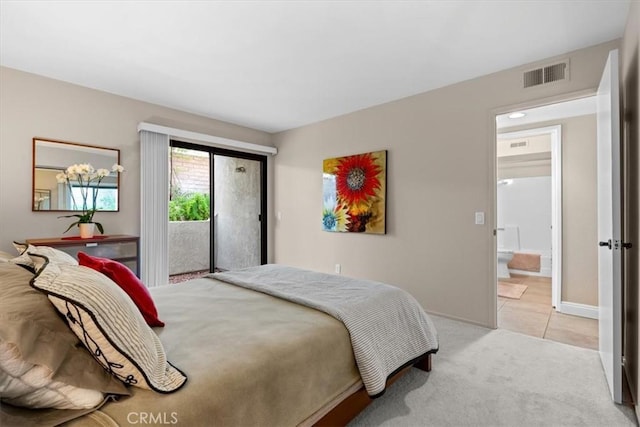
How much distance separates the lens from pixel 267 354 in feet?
4.25

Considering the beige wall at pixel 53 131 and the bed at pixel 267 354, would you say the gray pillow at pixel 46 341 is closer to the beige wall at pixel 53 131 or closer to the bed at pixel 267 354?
the bed at pixel 267 354

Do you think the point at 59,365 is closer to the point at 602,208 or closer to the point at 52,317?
the point at 52,317

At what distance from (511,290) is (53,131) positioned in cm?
606

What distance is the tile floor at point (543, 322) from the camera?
290cm

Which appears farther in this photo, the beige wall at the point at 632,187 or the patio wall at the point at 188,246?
the patio wall at the point at 188,246

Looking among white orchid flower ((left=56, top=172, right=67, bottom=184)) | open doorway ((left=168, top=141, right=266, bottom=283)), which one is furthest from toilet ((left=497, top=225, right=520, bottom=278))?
white orchid flower ((left=56, top=172, right=67, bottom=184))

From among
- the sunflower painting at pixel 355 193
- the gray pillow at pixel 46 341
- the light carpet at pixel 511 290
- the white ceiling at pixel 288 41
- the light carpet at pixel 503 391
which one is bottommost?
the light carpet at pixel 503 391

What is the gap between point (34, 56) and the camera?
2.77 m

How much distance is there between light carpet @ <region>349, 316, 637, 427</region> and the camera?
1749 mm

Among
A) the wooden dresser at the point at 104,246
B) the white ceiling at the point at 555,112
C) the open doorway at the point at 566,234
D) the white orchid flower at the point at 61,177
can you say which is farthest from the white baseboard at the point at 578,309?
the white orchid flower at the point at 61,177

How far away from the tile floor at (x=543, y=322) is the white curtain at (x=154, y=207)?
390cm

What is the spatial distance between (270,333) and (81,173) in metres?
3.02

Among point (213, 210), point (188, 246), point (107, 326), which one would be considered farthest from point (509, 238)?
point (107, 326)

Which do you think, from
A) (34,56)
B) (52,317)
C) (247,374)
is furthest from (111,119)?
(247,374)
